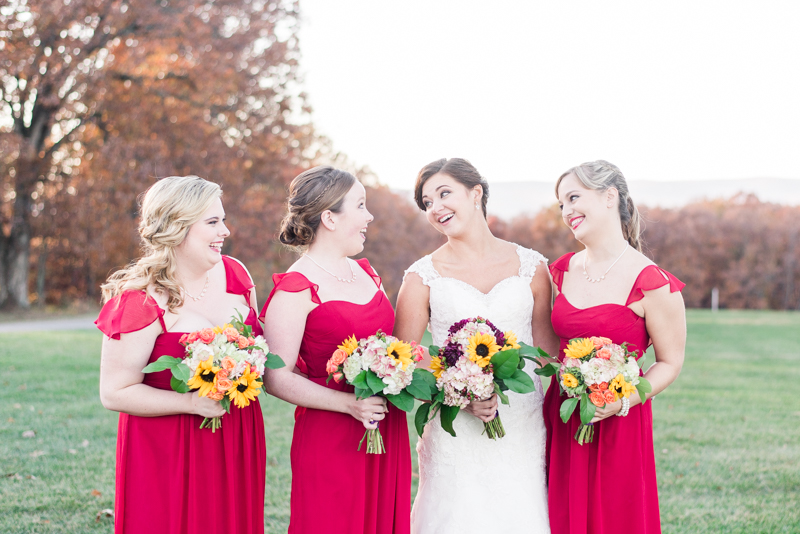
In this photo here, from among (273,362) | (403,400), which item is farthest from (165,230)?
(403,400)

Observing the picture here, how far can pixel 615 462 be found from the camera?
3.87 metres

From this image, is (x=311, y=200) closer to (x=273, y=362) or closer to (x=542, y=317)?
(x=273, y=362)

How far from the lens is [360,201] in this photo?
13.2 ft

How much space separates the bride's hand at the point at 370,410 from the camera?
358cm

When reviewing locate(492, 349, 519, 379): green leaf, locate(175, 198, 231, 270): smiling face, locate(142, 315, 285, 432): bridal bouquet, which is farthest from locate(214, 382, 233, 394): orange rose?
locate(492, 349, 519, 379): green leaf

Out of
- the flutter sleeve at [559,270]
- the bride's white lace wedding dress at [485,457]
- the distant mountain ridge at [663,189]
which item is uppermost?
the distant mountain ridge at [663,189]

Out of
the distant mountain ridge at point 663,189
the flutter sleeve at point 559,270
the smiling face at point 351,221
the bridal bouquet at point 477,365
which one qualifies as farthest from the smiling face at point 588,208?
the distant mountain ridge at point 663,189

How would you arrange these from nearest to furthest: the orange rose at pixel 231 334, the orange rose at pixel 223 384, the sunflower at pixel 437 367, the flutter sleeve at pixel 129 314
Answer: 1. the orange rose at pixel 223 384
2. the orange rose at pixel 231 334
3. the flutter sleeve at pixel 129 314
4. the sunflower at pixel 437 367

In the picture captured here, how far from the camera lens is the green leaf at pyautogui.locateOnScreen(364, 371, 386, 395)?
11.2ft

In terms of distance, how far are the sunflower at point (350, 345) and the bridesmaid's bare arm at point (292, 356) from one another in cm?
33

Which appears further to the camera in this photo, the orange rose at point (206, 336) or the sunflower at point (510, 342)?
the sunflower at point (510, 342)

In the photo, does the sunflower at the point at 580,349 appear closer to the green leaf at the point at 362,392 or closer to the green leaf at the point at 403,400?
the green leaf at the point at 403,400

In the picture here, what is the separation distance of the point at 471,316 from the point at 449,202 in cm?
78

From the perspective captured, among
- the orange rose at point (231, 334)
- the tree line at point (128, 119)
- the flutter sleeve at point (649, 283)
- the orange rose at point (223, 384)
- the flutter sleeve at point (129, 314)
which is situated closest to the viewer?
the orange rose at point (223, 384)
